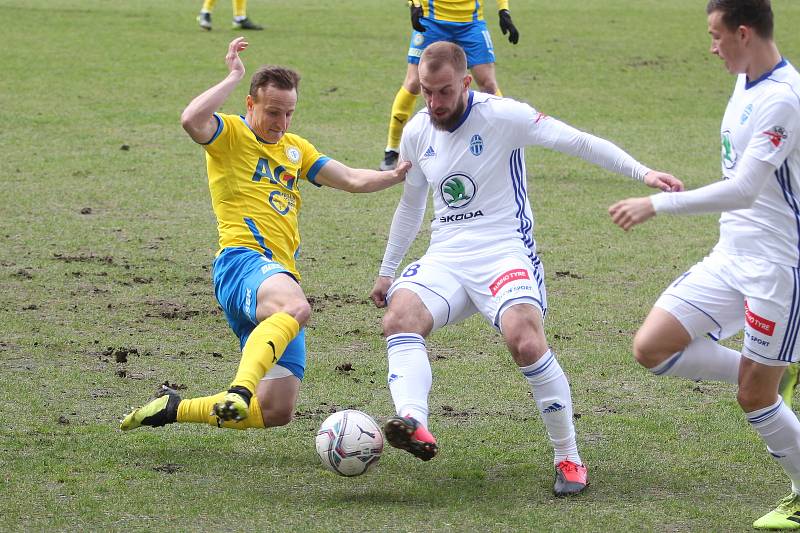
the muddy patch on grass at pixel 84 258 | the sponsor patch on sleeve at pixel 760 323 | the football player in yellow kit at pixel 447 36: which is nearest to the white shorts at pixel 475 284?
the sponsor patch on sleeve at pixel 760 323

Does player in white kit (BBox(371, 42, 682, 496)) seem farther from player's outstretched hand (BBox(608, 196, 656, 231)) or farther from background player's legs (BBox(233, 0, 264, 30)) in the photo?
background player's legs (BBox(233, 0, 264, 30))

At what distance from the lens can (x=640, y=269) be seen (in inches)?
367

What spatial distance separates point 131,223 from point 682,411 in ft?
18.6

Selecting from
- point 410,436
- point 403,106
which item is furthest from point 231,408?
point 403,106

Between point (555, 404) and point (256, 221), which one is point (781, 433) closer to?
point (555, 404)

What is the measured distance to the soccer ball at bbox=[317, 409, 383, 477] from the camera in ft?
17.4

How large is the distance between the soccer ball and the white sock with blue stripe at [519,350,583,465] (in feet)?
2.44

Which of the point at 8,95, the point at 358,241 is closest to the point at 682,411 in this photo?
the point at 358,241

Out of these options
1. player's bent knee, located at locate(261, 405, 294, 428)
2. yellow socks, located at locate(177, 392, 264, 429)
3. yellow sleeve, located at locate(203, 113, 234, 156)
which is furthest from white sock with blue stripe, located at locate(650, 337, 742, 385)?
yellow sleeve, located at locate(203, 113, 234, 156)

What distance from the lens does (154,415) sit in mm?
5883

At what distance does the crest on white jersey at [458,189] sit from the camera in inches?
228

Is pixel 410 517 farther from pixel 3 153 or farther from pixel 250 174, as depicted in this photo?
pixel 3 153

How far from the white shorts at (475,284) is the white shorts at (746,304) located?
0.65 m

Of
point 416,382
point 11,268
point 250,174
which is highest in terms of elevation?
point 250,174
